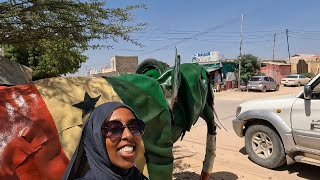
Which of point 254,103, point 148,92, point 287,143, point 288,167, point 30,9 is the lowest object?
point 288,167

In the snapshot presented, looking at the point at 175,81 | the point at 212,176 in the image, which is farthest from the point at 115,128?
the point at 212,176

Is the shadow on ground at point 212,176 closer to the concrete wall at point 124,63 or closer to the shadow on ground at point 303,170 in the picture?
the shadow on ground at point 303,170

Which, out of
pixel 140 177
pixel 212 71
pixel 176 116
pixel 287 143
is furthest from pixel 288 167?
pixel 140 177

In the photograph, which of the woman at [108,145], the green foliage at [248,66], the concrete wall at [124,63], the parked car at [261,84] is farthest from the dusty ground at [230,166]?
the concrete wall at [124,63]

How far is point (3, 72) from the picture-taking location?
20.6 feet

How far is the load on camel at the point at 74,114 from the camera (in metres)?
2.51

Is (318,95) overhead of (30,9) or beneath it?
beneath

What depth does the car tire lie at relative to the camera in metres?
6.55

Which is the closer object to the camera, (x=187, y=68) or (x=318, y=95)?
(x=187, y=68)

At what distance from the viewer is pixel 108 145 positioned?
1612 mm

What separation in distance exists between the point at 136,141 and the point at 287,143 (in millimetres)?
5275

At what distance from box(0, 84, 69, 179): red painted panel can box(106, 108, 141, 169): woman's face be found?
1119 mm

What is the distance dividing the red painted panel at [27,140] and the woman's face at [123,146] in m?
1.12

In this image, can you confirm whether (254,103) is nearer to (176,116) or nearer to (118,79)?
(176,116)
